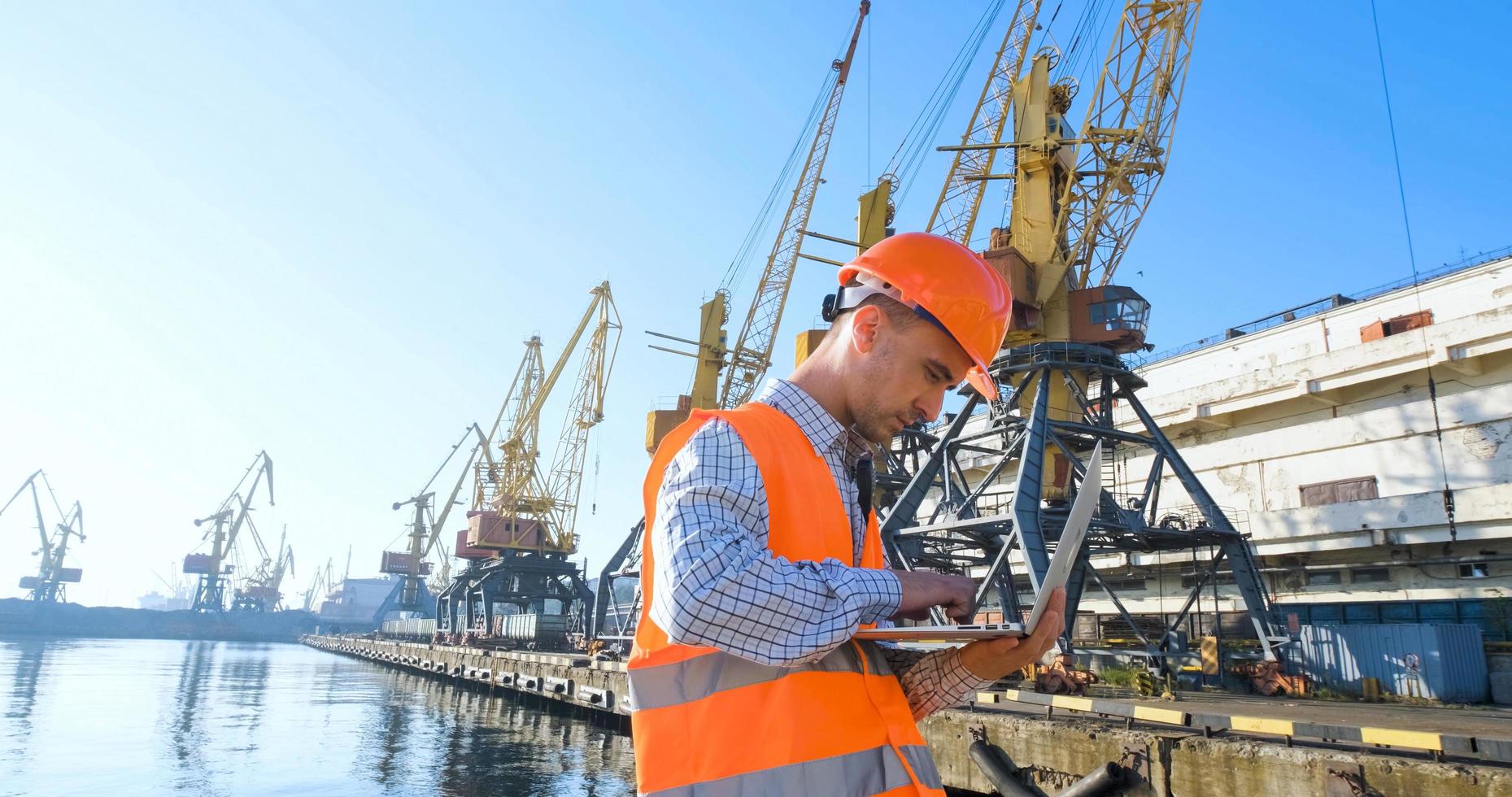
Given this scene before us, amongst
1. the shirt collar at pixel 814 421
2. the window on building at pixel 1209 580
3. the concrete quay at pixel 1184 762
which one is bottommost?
the concrete quay at pixel 1184 762

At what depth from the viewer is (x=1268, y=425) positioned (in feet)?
106

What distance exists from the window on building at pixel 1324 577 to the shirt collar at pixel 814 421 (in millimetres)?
33579

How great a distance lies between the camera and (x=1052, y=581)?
1.84 metres

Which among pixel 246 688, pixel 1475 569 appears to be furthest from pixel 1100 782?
pixel 246 688

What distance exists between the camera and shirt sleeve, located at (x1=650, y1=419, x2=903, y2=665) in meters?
1.54

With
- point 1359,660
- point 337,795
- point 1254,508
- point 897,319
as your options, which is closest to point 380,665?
point 337,795

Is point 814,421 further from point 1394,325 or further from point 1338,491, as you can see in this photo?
point 1394,325

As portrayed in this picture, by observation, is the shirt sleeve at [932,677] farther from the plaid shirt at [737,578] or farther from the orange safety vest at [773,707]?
the plaid shirt at [737,578]

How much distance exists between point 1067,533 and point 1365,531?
31.5 metres

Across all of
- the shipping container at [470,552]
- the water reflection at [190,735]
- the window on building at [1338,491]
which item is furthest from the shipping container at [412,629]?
the window on building at [1338,491]

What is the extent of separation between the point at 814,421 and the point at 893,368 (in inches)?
9.0

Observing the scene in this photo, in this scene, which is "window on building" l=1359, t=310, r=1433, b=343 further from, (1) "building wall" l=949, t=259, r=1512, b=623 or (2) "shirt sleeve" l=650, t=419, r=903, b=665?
(2) "shirt sleeve" l=650, t=419, r=903, b=665

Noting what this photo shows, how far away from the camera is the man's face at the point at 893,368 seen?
Answer: 208cm

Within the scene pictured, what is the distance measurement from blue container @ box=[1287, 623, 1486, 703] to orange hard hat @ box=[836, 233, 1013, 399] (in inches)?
765
